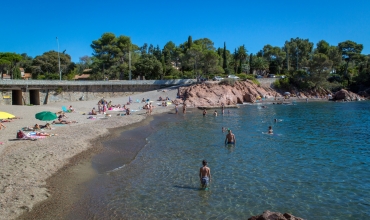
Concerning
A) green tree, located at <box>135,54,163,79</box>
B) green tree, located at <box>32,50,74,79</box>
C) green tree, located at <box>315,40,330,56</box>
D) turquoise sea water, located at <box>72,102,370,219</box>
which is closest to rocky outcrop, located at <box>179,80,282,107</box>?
green tree, located at <box>135,54,163,79</box>

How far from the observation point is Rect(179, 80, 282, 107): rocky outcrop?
50.7 m

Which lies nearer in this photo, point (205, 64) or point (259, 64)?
point (205, 64)

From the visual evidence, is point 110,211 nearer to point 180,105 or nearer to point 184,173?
point 184,173

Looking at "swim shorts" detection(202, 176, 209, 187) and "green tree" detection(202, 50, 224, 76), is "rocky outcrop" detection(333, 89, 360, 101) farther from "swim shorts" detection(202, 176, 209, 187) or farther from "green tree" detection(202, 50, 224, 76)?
"swim shorts" detection(202, 176, 209, 187)

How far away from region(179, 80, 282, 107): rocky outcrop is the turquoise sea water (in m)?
27.3

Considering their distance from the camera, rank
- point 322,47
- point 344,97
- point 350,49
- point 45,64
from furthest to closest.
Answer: point 322,47 → point 350,49 → point 45,64 → point 344,97

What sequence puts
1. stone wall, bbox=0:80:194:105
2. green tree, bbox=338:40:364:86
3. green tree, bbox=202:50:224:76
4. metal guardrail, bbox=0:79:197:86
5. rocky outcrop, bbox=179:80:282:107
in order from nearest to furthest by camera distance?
metal guardrail, bbox=0:79:197:86, stone wall, bbox=0:80:194:105, rocky outcrop, bbox=179:80:282:107, green tree, bbox=202:50:224:76, green tree, bbox=338:40:364:86

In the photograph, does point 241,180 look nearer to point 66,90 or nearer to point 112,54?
point 66,90

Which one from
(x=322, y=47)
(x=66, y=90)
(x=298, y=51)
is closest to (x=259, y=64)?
(x=298, y=51)

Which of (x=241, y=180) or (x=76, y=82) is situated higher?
(x=76, y=82)

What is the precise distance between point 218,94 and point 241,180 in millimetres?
40624

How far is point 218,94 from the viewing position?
53.1 meters

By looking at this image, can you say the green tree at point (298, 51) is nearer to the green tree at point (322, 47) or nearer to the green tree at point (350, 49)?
the green tree at point (322, 47)

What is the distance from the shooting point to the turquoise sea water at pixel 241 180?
33.0ft
